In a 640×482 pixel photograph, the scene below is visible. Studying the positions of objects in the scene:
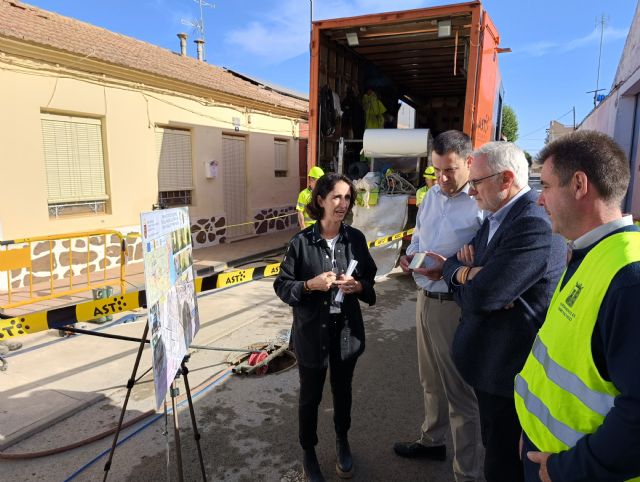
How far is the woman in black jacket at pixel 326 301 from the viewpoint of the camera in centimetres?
238

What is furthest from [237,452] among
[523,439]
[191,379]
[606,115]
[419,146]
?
[606,115]

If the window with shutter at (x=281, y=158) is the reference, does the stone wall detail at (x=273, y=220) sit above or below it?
below

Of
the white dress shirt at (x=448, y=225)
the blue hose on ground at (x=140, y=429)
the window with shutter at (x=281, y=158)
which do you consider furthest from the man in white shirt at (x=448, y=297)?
the window with shutter at (x=281, y=158)

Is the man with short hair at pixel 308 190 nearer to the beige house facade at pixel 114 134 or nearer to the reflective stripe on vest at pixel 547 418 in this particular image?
the beige house facade at pixel 114 134

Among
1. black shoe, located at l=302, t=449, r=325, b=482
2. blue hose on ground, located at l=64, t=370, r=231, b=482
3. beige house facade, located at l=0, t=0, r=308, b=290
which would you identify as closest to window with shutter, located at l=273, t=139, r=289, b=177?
beige house facade, located at l=0, t=0, r=308, b=290

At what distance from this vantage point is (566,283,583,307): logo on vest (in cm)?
112

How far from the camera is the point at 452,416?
7.85 ft

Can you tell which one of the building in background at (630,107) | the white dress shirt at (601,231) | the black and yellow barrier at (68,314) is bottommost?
the black and yellow barrier at (68,314)

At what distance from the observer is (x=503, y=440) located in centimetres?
180

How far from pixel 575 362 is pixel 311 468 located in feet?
5.98

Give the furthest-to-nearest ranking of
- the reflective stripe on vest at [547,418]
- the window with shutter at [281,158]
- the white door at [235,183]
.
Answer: the window with shutter at [281,158]
the white door at [235,183]
the reflective stripe on vest at [547,418]

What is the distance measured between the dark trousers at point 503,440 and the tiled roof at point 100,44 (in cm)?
738

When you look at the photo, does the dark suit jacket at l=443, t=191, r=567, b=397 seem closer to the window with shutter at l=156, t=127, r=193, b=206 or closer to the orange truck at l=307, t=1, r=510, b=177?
the orange truck at l=307, t=1, r=510, b=177

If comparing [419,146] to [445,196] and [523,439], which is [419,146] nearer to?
[445,196]
